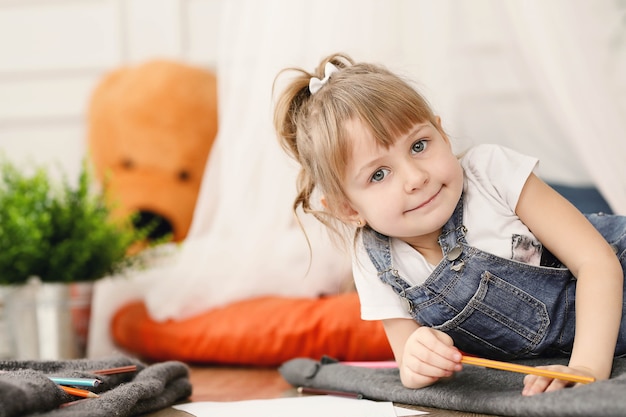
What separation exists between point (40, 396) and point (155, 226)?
1489mm

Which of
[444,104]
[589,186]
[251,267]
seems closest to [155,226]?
[251,267]

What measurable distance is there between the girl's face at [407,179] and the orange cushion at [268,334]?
567mm

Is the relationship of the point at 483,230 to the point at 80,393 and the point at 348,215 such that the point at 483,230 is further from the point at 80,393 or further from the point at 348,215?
the point at 80,393

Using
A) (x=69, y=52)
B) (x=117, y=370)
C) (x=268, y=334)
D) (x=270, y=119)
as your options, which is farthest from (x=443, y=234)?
(x=69, y=52)

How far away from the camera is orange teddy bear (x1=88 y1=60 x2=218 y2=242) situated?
235 cm

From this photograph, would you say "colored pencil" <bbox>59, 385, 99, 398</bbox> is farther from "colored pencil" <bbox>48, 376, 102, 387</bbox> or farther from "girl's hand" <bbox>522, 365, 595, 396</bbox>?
"girl's hand" <bbox>522, 365, 595, 396</bbox>

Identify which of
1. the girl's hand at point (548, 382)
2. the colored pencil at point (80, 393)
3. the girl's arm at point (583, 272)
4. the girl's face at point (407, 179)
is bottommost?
the colored pencil at point (80, 393)

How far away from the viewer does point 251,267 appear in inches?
70.0

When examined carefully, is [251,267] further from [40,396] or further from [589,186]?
[40,396]

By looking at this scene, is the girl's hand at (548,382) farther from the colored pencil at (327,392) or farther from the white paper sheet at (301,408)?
the colored pencil at (327,392)

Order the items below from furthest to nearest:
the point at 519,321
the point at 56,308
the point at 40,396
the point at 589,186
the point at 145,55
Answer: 1. the point at 145,55
2. the point at 56,308
3. the point at 589,186
4. the point at 519,321
5. the point at 40,396

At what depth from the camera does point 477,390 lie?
96 centimetres

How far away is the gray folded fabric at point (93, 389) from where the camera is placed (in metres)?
0.83

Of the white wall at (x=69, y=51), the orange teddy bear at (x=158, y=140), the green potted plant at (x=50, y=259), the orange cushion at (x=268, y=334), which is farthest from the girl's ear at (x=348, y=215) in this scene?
the white wall at (x=69, y=51)
